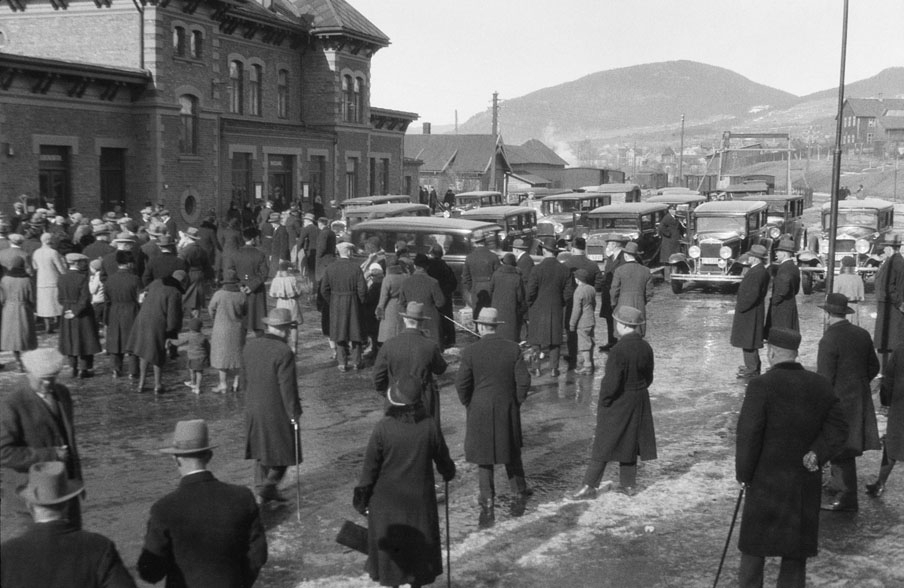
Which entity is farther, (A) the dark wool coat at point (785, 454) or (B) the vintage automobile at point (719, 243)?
(B) the vintage automobile at point (719, 243)

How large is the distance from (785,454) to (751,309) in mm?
8028

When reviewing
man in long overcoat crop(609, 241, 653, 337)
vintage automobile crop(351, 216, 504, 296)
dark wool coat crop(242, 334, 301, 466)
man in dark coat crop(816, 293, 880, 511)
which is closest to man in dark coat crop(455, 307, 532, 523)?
dark wool coat crop(242, 334, 301, 466)

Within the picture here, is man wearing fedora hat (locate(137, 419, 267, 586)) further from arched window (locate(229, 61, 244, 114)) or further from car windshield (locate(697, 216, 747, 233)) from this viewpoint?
arched window (locate(229, 61, 244, 114))

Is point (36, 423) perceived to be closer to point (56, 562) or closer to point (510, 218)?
point (56, 562)

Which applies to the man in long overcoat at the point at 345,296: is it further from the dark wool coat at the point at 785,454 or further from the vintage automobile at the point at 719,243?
the vintage automobile at the point at 719,243

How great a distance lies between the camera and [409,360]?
890cm

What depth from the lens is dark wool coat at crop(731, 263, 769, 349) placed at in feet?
46.0

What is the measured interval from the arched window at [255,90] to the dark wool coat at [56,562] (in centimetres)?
3714

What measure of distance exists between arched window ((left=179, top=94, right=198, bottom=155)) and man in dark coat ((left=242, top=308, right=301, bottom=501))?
83.7 feet

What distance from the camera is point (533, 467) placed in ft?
33.5

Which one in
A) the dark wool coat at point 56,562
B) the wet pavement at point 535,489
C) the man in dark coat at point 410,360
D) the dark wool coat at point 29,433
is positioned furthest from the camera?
the man in dark coat at point 410,360

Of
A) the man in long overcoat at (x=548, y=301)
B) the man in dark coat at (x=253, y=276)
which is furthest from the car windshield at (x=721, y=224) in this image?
the man in dark coat at (x=253, y=276)

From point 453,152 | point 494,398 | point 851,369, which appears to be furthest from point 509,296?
point 453,152

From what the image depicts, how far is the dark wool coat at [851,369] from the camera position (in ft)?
29.4
